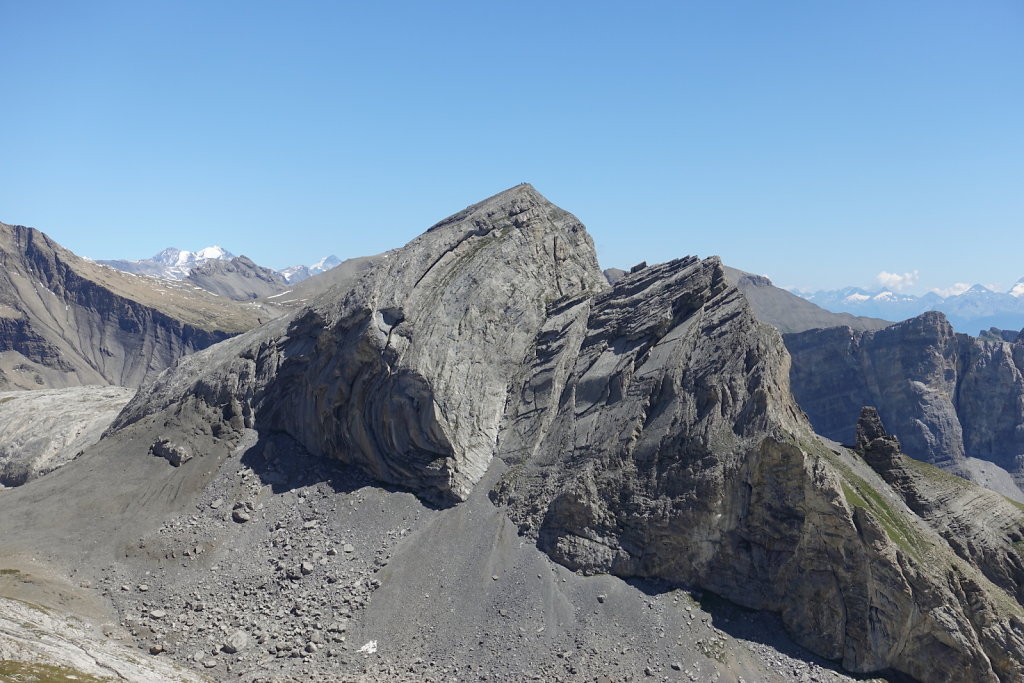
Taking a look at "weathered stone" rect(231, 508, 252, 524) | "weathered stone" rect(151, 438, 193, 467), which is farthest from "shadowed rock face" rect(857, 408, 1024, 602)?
"weathered stone" rect(151, 438, 193, 467)

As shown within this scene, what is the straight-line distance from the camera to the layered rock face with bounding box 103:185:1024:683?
160ft

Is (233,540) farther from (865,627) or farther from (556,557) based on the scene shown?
(865,627)

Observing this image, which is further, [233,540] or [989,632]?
[233,540]

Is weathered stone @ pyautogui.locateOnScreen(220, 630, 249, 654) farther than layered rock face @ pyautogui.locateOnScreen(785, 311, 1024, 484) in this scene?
No

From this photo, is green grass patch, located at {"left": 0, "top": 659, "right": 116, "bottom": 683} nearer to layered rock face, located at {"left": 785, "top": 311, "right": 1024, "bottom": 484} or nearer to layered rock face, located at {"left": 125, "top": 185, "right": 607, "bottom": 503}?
layered rock face, located at {"left": 125, "top": 185, "right": 607, "bottom": 503}

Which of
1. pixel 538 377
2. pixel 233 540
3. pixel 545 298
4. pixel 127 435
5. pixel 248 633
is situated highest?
pixel 545 298

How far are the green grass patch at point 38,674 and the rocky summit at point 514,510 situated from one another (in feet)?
20.2

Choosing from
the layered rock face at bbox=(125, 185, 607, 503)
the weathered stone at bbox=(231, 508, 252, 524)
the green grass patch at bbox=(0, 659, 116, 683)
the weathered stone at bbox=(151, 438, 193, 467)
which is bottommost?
the green grass patch at bbox=(0, 659, 116, 683)

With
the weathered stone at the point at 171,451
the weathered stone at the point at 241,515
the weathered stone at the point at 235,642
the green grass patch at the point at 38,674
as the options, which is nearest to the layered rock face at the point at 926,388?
the weathered stone at the point at 241,515

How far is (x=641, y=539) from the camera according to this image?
2181 inches

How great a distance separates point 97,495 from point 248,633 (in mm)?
23822

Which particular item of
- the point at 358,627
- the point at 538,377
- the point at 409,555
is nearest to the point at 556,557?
the point at 409,555

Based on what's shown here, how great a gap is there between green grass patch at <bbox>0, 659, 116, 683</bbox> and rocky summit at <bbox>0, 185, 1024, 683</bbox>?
242 inches

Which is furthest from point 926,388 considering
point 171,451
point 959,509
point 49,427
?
point 49,427
